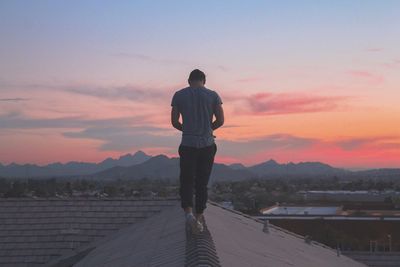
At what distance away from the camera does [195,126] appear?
695 centimetres

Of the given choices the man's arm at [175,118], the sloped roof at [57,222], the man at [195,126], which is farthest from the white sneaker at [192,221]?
the sloped roof at [57,222]

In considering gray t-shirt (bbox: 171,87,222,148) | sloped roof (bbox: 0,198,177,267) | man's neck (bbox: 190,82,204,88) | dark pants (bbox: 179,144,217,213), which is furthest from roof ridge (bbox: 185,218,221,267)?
sloped roof (bbox: 0,198,177,267)

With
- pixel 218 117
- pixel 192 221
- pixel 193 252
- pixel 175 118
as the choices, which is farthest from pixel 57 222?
pixel 193 252

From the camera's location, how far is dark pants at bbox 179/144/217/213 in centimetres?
701

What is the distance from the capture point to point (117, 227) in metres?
14.4

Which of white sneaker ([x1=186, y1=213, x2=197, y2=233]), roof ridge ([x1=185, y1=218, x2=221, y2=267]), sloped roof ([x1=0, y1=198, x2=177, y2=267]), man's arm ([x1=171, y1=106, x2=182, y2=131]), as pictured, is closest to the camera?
roof ridge ([x1=185, y1=218, x2=221, y2=267])

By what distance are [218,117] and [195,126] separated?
1.14 feet

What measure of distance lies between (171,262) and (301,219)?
3650cm

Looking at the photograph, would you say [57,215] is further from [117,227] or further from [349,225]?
[349,225]

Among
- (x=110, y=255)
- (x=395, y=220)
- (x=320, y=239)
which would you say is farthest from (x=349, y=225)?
(x=110, y=255)

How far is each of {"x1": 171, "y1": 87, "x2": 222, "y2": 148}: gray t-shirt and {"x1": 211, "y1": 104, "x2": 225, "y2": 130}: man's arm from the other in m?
0.09

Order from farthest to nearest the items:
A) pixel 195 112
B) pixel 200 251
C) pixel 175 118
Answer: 1. pixel 175 118
2. pixel 195 112
3. pixel 200 251

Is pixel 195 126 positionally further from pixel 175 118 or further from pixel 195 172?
pixel 195 172

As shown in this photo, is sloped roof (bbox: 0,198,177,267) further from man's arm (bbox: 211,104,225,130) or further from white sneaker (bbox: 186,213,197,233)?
man's arm (bbox: 211,104,225,130)
